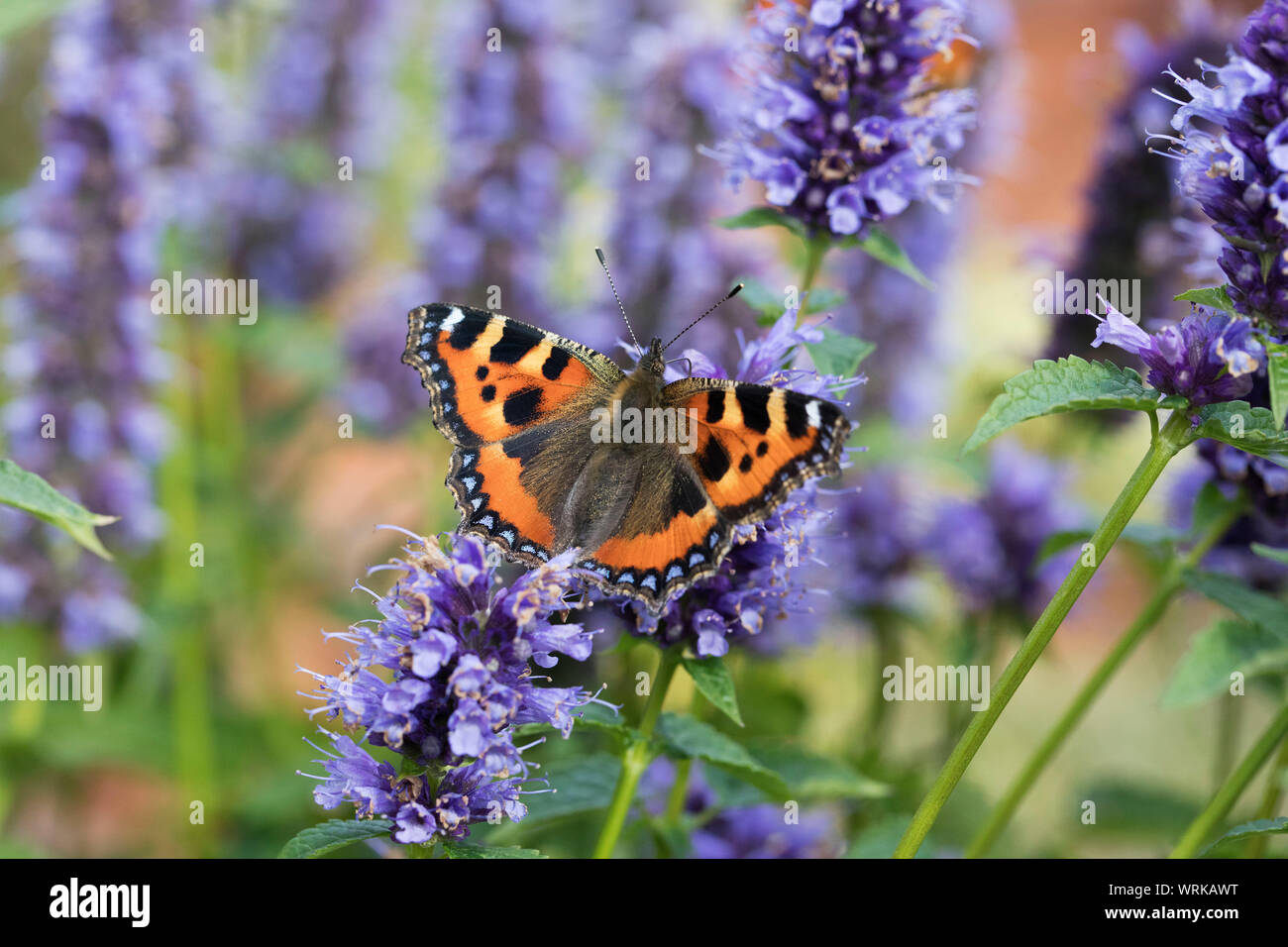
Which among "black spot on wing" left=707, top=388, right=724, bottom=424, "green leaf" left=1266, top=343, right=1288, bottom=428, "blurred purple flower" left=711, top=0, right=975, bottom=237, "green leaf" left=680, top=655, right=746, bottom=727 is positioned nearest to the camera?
"green leaf" left=1266, top=343, right=1288, bottom=428

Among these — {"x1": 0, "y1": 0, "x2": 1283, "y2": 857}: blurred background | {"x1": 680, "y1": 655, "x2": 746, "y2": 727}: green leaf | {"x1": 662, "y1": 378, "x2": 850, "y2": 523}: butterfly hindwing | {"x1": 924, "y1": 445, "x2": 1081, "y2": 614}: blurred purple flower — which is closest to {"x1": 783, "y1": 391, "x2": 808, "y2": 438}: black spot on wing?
{"x1": 662, "y1": 378, "x2": 850, "y2": 523}: butterfly hindwing

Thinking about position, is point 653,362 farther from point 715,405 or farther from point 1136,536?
point 1136,536

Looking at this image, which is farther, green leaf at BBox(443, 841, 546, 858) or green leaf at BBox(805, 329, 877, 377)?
green leaf at BBox(805, 329, 877, 377)

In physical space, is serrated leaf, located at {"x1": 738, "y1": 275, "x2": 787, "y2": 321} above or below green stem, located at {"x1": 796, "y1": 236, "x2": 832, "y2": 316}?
below

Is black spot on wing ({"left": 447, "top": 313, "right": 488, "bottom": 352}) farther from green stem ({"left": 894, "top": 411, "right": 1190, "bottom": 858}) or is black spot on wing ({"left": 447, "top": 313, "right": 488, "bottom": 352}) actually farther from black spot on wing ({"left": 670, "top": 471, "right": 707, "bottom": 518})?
green stem ({"left": 894, "top": 411, "right": 1190, "bottom": 858})

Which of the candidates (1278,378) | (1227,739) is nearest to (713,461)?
(1278,378)
